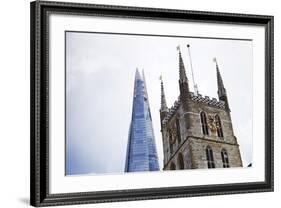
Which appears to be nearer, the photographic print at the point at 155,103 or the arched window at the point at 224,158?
the photographic print at the point at 155,103

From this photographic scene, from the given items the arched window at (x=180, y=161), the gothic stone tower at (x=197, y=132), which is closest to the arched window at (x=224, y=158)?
the gothic stone tower at (x=197, y=132)

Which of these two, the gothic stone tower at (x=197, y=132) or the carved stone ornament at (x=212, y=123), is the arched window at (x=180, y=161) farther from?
the carved stone ornament at (x=212, y=123)

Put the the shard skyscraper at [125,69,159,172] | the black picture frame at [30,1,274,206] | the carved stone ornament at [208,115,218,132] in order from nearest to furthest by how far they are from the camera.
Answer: the black picture frame at [30,1,274,206], the the shard skyscraper at [125,69,159,172], the carved stone ornament at [208,115,218,132]

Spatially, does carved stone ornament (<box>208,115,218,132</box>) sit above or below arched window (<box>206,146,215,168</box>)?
above

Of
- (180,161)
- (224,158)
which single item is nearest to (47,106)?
(180,161)

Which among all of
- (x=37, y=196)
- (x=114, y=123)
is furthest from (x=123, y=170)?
(x=37, y=196)

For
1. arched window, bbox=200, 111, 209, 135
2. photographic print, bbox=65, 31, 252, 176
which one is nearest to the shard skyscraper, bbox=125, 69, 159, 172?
photographic print, bbox=65, 31, 252, 176

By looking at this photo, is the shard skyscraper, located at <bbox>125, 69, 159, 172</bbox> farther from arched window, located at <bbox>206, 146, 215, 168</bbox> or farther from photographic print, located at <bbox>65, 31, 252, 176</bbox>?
arched window, located at <bbox>206, 146, 215, 168</bbox>

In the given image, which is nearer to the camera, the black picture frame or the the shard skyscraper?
the black picture frame
